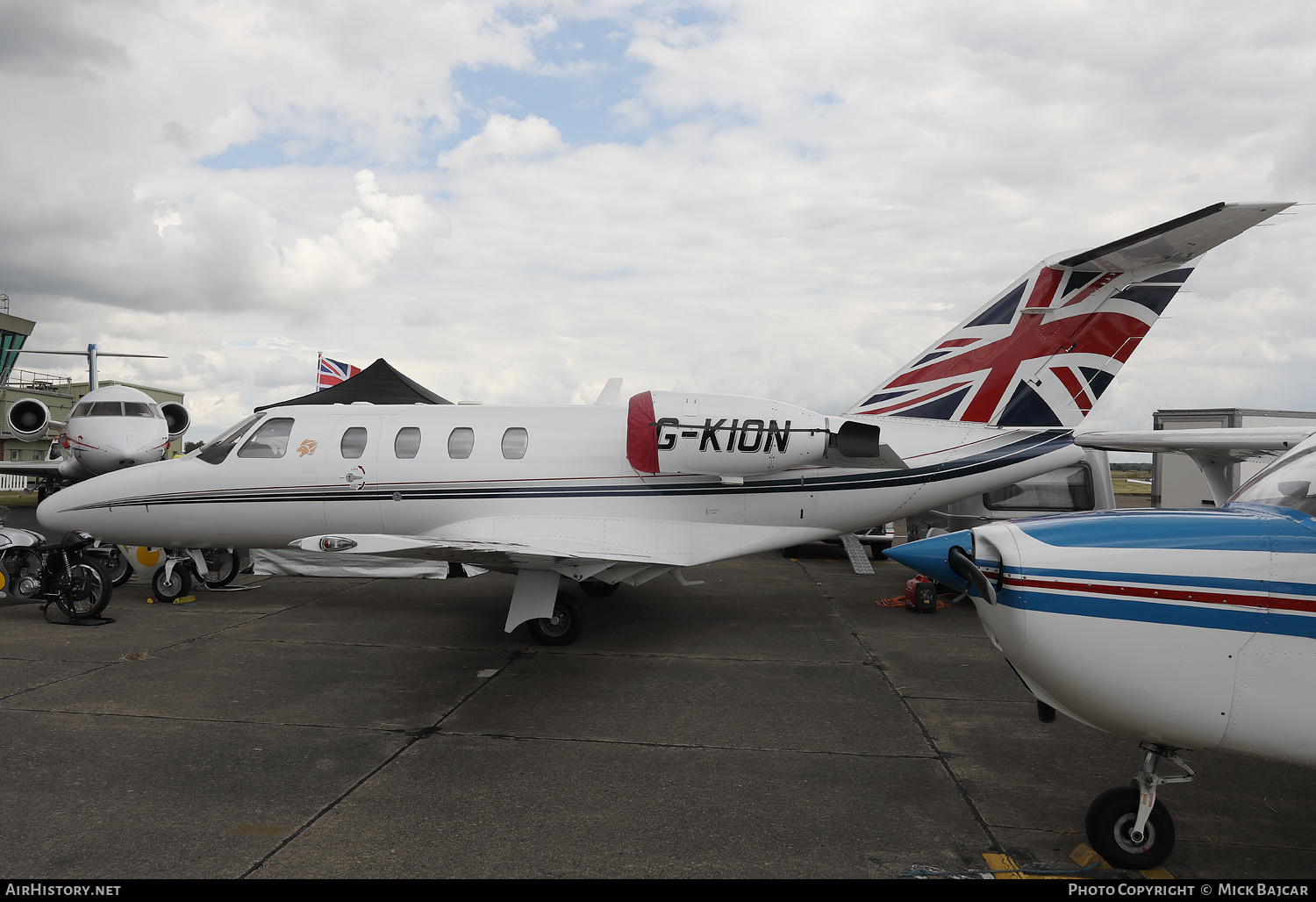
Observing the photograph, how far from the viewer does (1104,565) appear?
3.11 m

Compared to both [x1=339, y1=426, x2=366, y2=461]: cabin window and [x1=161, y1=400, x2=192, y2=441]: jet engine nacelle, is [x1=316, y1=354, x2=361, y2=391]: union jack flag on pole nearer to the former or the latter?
[x1=161, y1=400, x2=192, y2=441]: jet engine nacelle

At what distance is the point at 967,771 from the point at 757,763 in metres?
1.32

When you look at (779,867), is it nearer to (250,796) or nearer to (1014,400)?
(250,796)

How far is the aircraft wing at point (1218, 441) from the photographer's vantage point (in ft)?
16.6

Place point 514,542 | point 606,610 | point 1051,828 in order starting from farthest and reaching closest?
1. point 606,610
2. point 514,542
3. point 1051,828

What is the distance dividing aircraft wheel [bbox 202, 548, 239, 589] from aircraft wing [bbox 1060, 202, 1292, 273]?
457 inches

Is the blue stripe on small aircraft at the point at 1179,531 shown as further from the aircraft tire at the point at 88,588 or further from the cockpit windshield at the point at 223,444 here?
the aircraft tire at the point at 88,588

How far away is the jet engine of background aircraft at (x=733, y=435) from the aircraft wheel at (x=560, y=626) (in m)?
1.72

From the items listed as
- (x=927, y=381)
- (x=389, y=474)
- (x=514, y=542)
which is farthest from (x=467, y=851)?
(x=927, y=381)

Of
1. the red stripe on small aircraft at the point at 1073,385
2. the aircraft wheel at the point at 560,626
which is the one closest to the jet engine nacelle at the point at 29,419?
the aircraft wheel at the point at 560,626

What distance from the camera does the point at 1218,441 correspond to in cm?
509

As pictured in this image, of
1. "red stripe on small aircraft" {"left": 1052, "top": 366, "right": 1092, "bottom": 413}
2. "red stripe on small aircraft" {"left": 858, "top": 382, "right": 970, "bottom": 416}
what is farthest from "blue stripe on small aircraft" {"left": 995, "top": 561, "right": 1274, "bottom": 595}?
"red stripe on small aircraft" {"left": 1052, "top": 366, "right": 1092, "bottom": 413}

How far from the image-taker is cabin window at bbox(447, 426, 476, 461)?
8461mm

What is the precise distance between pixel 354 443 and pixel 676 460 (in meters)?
3.87
